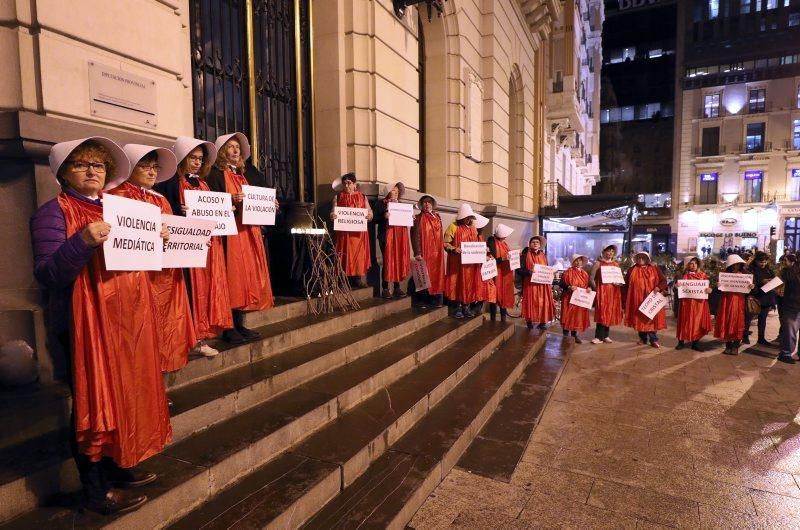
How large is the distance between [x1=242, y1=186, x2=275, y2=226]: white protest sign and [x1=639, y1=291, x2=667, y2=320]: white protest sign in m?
7.04

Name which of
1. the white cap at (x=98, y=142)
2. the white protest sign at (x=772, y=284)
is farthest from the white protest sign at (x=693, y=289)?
the white cap at (x=98, y=142)

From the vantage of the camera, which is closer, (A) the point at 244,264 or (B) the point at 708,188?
(A) the point at 244,264

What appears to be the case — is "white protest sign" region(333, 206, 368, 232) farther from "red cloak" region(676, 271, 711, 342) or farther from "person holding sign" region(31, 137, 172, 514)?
"red cloak" region(676, 271, 711, 342)

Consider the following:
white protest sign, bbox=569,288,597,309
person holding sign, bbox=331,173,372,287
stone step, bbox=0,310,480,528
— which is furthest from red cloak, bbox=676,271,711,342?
stone step, bbox=0,310,480,528

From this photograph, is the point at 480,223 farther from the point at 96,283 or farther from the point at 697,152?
the point at 697,152

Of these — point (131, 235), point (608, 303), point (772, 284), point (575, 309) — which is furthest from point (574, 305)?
point (131, 235)

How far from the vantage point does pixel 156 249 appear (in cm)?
249

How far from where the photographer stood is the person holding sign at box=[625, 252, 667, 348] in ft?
27.2

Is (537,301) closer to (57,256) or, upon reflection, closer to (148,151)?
(148,151)

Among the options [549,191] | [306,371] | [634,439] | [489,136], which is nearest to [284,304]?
[306,371]

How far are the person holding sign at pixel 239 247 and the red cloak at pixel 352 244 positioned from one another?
6.41ft

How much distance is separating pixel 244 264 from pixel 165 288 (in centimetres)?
117

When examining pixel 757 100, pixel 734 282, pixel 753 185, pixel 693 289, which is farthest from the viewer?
pixel 757 100

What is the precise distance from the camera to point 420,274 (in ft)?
23.5
